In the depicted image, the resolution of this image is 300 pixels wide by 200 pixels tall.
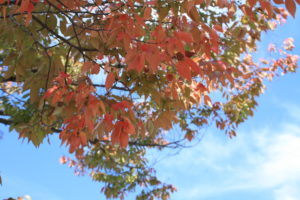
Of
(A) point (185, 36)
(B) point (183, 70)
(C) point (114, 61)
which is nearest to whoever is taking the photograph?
(A) point (185, 36)

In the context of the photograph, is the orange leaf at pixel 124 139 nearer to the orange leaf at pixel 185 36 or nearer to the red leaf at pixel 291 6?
the orange leaf at pixel 185 36

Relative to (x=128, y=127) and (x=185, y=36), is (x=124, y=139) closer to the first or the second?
(x=128, y=127)

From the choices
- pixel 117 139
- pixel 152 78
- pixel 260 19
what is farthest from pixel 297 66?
pixel 117 139

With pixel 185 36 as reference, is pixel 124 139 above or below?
below

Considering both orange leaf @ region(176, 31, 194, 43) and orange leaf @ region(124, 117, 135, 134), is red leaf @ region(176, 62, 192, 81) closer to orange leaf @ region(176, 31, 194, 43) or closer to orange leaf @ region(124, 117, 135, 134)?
orange leaf @ region(176, 31, 194, 43)

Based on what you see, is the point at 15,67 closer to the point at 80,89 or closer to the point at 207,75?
the point at 80,89

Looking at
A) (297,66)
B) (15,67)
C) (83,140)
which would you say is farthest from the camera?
(297,66)

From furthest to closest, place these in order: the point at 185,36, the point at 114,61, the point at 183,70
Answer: the point at 114,61, the point at 183,70, the point at 185,36

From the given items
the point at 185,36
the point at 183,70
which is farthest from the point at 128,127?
the point at 185,36

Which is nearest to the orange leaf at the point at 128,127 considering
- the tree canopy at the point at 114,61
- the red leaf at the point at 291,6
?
the tree canopy at the point at 114,61

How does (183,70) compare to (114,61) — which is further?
(114,61)

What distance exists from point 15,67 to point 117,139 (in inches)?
71.6

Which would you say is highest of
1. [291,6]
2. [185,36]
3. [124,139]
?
[291,6]

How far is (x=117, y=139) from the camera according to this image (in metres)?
2.00
